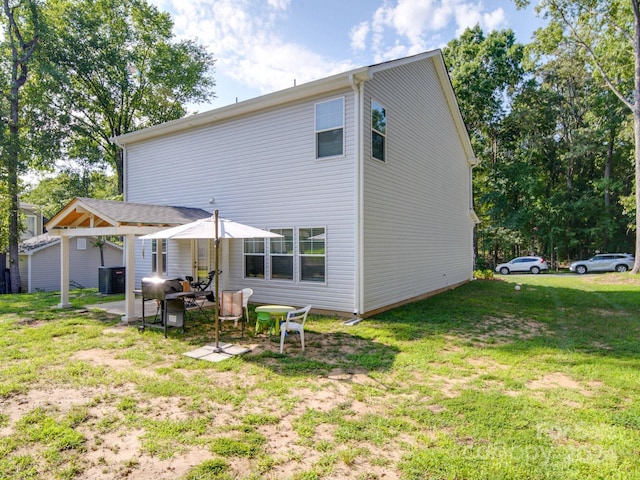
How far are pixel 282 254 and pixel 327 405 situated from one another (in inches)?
229

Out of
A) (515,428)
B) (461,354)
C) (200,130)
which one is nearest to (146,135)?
(200,130)

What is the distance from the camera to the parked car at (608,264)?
69.1ft

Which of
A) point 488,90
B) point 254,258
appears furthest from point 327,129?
point 488,90

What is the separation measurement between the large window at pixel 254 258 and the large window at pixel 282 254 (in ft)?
1.33

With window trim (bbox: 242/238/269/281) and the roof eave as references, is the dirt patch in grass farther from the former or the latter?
the roof eave

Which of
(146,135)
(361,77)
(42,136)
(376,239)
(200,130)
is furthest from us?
(42,136)

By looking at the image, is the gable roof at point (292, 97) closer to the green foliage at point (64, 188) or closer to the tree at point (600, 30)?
the green foliage at point (64, 188)

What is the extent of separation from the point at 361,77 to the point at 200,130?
5.77 m

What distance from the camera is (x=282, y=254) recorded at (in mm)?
9422

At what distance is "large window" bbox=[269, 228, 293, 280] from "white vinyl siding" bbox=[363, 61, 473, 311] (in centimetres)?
221

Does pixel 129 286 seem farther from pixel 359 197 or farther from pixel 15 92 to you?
pixel 15 92

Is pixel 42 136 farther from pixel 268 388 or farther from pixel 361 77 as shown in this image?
pixel 268 388

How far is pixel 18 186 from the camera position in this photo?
14883 millimetres

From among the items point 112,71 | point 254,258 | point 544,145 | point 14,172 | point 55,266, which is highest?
point 112,71
